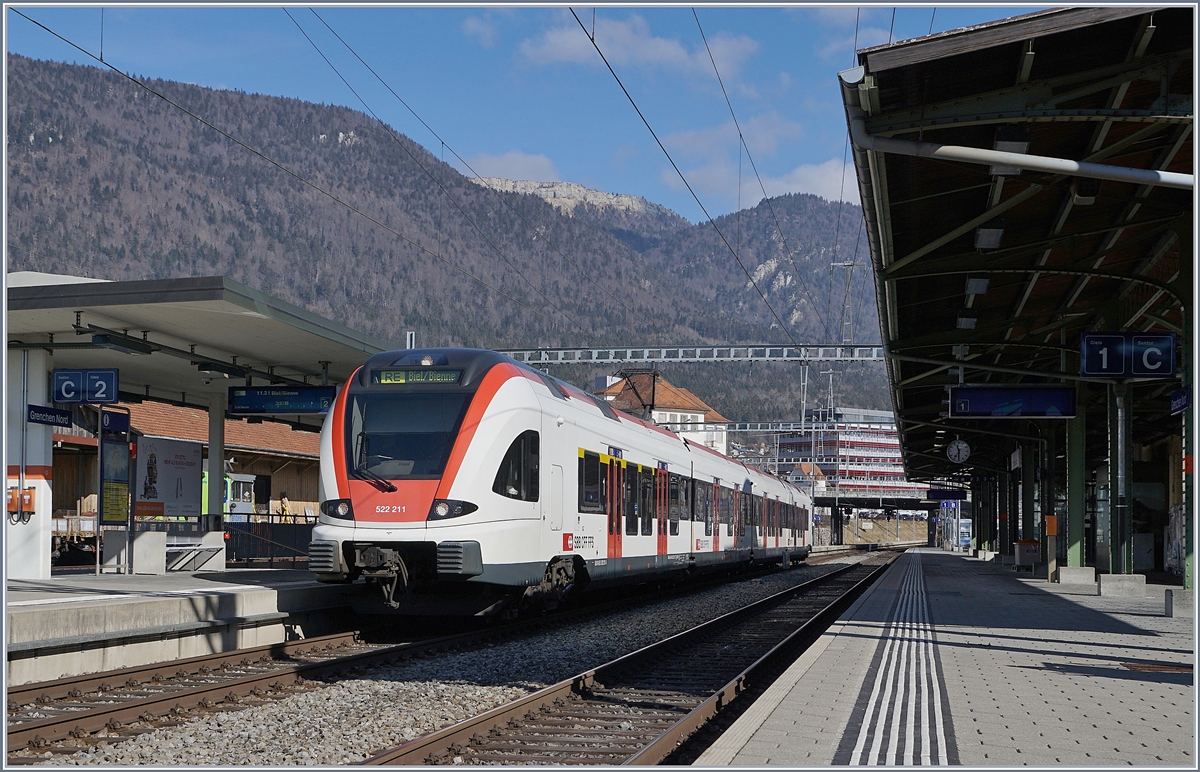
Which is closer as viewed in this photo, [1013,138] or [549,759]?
[549,759]

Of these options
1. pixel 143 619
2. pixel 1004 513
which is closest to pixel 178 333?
pixel 143 619

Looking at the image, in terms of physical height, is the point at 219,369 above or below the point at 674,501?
above

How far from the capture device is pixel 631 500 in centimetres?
1831

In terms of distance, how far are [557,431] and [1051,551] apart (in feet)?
58.0

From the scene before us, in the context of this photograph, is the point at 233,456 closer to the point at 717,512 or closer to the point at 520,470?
the point at 717,512

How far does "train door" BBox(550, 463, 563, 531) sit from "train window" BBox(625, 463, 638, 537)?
10.9 ft

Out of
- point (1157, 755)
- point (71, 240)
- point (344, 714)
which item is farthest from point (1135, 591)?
point (71, 240)

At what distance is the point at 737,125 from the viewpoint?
19953mm

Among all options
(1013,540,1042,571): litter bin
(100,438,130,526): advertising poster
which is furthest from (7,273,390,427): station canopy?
(1013,540,1042,571): litter bin

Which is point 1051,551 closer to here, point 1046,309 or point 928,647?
point 1046,309

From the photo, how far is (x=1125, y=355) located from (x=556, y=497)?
823cm

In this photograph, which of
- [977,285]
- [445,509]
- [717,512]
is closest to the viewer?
[445,509]

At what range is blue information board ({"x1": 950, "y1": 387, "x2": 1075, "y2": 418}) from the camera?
839 inches

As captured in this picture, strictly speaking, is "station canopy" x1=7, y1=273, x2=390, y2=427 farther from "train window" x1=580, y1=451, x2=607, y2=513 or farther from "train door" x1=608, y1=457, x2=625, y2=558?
"train door" x1=608, y1=457, x2=625, y2=558
